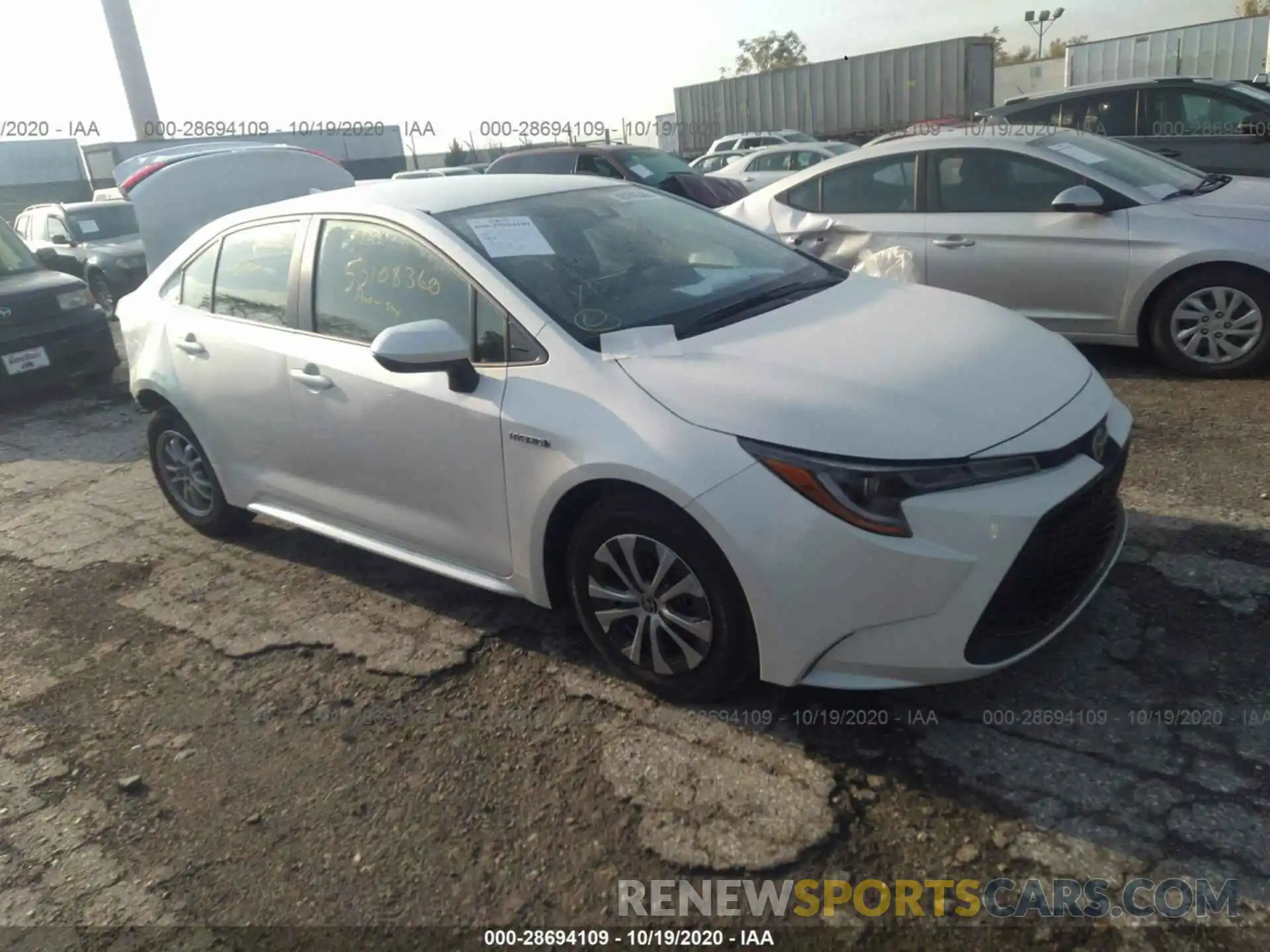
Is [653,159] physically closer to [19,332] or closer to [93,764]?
[19,332]

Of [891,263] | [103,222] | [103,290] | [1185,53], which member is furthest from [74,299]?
[1185,53]

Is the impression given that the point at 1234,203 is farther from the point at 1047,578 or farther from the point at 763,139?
the point at 763,139

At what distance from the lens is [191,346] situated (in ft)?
13.9

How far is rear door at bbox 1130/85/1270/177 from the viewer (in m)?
9.01

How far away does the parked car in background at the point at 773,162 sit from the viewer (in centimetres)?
1656

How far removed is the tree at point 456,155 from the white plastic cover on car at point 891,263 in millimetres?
32312

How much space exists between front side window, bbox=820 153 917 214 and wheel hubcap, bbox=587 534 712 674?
14.1ft

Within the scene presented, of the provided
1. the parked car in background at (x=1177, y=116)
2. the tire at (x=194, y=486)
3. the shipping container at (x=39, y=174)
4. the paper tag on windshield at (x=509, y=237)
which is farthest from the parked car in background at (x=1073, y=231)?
the shipping container at (x=39, y=174)

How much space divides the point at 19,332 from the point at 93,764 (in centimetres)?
619

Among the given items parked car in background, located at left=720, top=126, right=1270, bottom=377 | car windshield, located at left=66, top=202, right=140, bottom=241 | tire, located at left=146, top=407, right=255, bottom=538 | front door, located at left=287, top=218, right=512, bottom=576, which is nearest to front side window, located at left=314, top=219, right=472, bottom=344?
front door, located at left=287, top=218, right=512, bottom=576

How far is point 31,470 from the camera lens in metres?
6.40

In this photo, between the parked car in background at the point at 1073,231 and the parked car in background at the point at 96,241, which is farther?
the parked car in background at the point at 96,241

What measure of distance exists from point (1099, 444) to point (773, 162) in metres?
15.3

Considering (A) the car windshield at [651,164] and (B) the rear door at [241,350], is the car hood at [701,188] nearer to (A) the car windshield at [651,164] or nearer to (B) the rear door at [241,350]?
(A) the car windshield at [651,164]
